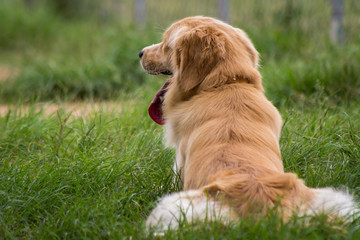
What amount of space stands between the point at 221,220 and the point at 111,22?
31.3 feet

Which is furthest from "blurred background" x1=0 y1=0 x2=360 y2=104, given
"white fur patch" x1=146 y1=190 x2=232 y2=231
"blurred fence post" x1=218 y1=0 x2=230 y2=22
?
"white fur patch" x1=146 y1=190 x2=232 y2=231

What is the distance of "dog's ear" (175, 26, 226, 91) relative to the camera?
2.80 metres

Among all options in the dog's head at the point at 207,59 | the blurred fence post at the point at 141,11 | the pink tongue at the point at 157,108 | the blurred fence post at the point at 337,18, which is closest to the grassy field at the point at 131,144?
the blurred fence post at the point at 337,18

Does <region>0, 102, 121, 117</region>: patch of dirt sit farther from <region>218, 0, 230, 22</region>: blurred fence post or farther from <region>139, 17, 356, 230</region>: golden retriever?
<region>218, 0, 230, 22</region>: blurred fence post

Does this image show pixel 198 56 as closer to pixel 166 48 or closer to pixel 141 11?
pixel 166 48

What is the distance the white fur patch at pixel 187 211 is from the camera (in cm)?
213

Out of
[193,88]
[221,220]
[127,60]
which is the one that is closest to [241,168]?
[221,220]

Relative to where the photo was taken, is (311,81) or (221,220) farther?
(311,81)

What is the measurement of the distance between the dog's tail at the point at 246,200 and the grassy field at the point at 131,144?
6 cm

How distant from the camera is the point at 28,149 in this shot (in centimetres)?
357

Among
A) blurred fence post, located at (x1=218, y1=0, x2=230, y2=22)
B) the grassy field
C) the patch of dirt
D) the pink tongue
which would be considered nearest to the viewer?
the grassy field

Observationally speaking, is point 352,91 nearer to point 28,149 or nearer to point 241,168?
point 241,168

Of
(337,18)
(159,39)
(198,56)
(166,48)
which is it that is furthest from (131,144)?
(337,18)

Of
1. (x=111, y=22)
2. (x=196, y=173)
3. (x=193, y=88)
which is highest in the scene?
(x=193, y=88)
